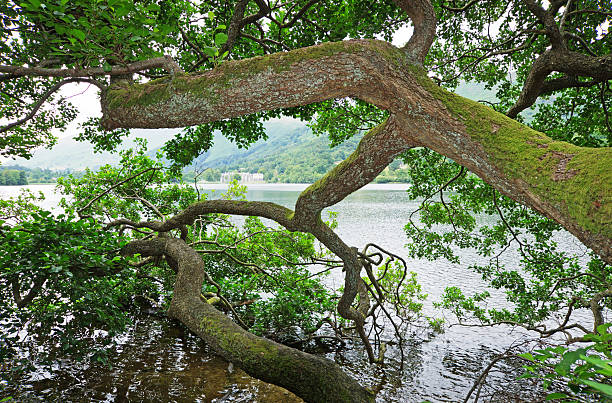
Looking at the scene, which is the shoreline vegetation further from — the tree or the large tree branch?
the large tree branch

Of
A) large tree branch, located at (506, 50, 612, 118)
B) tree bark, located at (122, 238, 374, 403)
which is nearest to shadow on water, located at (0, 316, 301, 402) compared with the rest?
tree bark, located at (122, 238, 374, 403)

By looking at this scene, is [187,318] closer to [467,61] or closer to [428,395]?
[428,395]

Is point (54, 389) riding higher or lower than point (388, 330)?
higher

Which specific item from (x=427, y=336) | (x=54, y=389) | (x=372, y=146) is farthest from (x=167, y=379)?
(x=427, y=336)

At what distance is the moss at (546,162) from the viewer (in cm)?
172

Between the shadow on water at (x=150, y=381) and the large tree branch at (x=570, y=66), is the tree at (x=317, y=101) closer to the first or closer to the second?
the large tree branch at (x=570, y=66)

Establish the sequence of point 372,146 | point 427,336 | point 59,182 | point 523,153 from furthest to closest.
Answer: point 427,336
point 59,182
point 372,146
point 523,153

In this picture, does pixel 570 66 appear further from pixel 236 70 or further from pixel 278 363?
pixel 278 363

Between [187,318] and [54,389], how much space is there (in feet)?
11.9

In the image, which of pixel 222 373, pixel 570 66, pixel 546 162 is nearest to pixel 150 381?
pixel 222 373

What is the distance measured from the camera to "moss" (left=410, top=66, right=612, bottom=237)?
1725 mm

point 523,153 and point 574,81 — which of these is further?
point 574,81

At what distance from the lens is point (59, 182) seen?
9.12 meters

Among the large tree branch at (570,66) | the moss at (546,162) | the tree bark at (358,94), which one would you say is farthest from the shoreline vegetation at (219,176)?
the large tree branch at (570,66)
